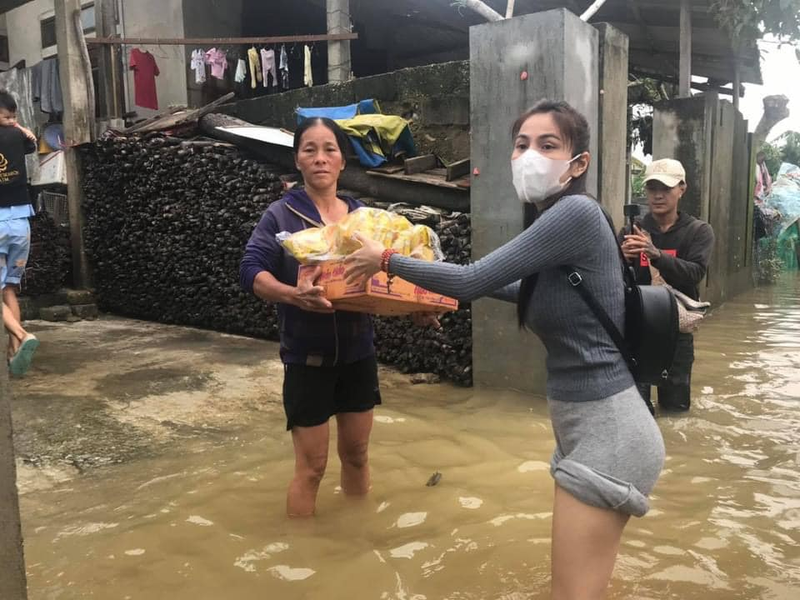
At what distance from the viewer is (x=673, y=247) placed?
4.70 m

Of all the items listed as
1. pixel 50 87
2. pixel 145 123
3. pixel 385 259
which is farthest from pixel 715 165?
pixel 50 87

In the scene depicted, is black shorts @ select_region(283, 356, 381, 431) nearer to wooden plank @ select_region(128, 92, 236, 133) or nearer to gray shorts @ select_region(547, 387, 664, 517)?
gray shorts @ select_region(547, 387, 664, 517)

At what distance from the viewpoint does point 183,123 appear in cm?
891

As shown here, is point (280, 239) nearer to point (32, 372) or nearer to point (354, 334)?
point (354, 334)

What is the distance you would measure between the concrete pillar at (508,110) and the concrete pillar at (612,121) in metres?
0.12

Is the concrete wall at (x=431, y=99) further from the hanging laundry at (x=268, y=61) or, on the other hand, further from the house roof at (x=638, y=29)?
the house roof at (x=638, y=29)

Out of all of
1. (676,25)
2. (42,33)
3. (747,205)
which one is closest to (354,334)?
(676,25)

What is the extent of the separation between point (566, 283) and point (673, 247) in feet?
10.3

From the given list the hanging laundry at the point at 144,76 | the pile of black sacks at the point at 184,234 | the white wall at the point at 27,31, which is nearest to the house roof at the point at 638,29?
the hanging laundry at the point at 144,76

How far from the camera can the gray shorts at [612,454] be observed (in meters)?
1.86

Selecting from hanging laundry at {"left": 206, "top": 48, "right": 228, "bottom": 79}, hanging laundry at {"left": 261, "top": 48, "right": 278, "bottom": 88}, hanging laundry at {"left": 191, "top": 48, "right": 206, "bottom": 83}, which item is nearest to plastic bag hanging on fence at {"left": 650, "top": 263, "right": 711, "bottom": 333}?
hanging laundry at {"left": 261, "top": 48, "right": 278, "bottom": 88}

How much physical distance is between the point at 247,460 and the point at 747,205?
10.9m

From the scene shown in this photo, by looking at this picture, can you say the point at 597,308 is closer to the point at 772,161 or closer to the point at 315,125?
the point at 315,125

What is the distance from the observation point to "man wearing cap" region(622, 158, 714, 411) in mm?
4371
